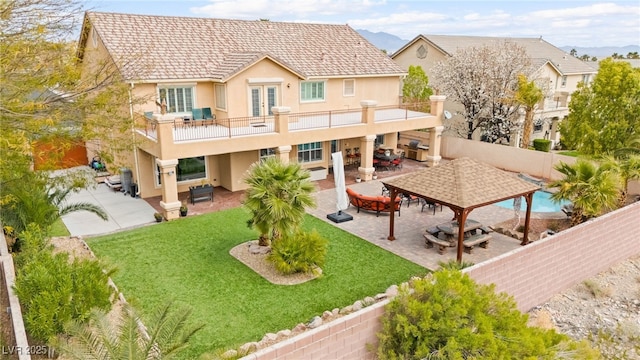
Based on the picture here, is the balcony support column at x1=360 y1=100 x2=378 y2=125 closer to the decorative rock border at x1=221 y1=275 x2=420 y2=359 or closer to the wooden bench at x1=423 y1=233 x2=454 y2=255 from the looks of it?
the wooden bench at x1=423 y1=233 x2=454 y2=255

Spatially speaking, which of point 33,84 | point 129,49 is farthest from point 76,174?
point 129,49

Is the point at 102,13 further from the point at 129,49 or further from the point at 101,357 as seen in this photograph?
the point at 101,357

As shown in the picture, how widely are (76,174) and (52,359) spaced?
7.32 m

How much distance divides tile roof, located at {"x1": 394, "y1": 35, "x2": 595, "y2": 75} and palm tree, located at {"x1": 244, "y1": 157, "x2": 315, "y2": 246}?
25.4m

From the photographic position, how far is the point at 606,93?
938 inches

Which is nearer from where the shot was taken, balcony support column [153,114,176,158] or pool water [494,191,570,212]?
balcony support column [153,114,176,158]

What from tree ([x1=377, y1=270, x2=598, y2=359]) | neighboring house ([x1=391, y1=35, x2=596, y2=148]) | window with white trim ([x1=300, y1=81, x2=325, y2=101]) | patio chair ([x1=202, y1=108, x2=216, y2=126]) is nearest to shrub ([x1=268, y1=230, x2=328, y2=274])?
tree ([x1=377, y1=270, x2=598, y2=359])

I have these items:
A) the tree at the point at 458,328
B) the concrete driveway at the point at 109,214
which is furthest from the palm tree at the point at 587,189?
the concrete driveway at the point at 109,214

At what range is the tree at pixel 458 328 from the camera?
861 cm

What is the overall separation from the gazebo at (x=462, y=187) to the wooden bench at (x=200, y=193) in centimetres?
903

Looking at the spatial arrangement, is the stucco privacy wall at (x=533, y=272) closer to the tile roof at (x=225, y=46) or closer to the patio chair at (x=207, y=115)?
the tile roof at (x=225, y=46)

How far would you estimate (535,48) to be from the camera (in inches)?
1767

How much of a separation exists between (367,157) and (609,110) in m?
12.7

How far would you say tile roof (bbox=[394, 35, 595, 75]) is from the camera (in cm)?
3756
